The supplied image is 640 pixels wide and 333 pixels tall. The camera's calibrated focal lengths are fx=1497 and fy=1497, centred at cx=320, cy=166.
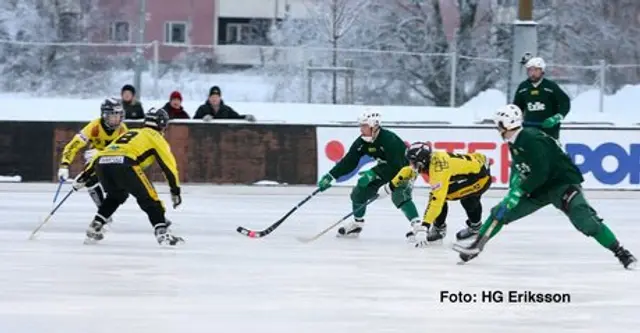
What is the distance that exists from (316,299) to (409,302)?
590 millimetres

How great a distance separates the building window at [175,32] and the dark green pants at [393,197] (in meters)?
28.4

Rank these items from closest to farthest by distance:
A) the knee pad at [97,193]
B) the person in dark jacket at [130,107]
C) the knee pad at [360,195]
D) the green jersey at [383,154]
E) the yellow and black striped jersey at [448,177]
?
the yellow and black striped jersey at [448,177] → the green jersey at [383,154] → the knee pad at [360,195] → the knee pad at [97,193] → the person in dark jacket at [130,107]

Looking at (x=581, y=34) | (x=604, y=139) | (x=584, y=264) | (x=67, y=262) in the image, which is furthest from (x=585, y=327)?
(x=581, y=34)

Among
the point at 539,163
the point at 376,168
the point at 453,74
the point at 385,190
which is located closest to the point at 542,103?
the point at 376,168

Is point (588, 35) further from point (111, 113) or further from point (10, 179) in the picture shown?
point (111, 113)

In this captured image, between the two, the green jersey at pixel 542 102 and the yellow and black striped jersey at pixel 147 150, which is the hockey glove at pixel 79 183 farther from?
the green jersey at pixel 542 102

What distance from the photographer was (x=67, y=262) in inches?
448

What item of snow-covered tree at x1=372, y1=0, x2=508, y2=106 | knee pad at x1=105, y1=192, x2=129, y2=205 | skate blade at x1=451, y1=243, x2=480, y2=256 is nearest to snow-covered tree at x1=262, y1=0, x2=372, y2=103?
snow-covered tree at x1=372, y1=0, x2=508, y2=106

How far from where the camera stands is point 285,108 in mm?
26812

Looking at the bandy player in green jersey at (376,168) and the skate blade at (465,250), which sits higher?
the bandy player in green jersey at (376,168)

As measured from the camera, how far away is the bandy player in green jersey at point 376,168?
1341 cm

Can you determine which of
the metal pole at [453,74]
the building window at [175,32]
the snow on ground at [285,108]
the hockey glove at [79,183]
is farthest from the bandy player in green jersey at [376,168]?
the building window at [175,32]

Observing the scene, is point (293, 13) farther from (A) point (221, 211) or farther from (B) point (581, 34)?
(A) point (221, 211)

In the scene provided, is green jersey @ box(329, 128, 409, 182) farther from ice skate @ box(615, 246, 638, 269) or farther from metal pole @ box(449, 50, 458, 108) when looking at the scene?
metal pole @ box(449, 50, 458, 108)
